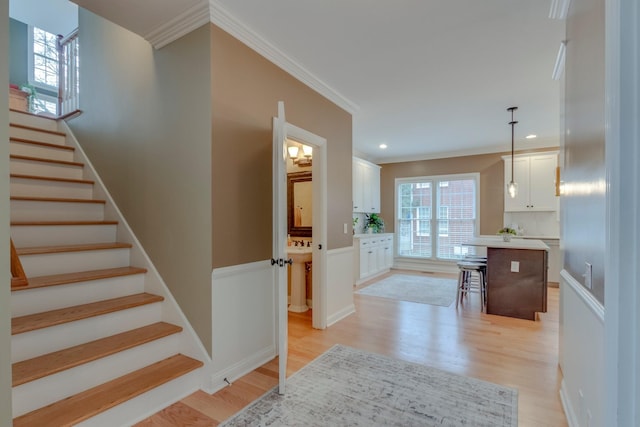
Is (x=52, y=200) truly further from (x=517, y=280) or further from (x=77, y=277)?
(x=517, y=280)

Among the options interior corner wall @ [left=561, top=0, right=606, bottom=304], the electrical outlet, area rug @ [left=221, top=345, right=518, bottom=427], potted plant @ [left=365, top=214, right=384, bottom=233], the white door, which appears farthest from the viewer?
potted plant @ [left=365, top=214, right=384, bottom=233]

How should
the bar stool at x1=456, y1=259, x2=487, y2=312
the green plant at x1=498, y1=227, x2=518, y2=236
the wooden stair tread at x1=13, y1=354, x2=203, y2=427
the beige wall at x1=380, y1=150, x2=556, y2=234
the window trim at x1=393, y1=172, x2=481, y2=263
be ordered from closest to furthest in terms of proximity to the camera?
the wooden stair tread at x1=13, y1=354, x2=203, y2=427
the bar stool at x1=456, y1=259, x2=487, y2=312
the green plant at x1=498, y1=227, x2=518, y2=236
the beige wall at x1=380, y1=150, x2=556, y2=234
the window trim at x1=393, y1=172, x2=481, y2=263

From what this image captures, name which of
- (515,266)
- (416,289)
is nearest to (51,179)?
(416,289)

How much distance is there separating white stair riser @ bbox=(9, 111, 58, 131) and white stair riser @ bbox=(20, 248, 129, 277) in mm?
2144

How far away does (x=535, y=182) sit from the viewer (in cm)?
595

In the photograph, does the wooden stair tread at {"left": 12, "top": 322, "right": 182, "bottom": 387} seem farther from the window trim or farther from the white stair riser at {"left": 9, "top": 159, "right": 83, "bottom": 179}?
the window trim

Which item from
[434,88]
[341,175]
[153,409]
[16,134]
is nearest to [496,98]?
[434,88]

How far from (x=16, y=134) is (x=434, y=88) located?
4.78 m

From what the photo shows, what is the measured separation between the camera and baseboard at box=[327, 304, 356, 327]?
3629 millimetres

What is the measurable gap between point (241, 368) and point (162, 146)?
6.57 ft

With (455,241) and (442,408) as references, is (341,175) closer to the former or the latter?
(442,408)

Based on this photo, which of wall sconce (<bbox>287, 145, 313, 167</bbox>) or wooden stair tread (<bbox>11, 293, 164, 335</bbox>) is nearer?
wooden stair tread (<bbox>11, 293, 164, 335</bbox>)

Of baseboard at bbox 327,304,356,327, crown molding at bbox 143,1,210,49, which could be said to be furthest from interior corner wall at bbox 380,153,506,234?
crown molding at bbox 143,1,210,49

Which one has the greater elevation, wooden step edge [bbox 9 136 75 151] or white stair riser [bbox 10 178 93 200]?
wooden step edge [bbox 9 136 75 151]
